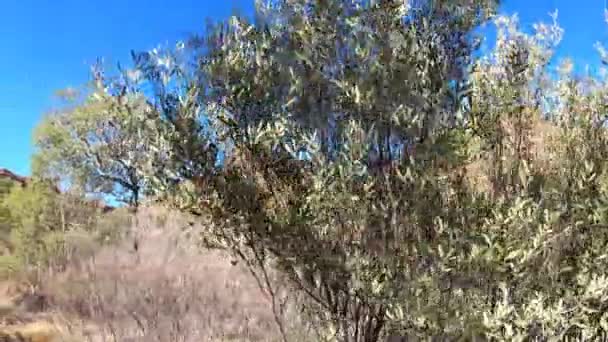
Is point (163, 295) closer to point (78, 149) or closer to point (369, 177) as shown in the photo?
point (369, 177)

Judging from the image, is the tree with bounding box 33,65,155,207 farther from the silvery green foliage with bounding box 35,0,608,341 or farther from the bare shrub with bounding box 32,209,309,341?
the silvery green foliage with bounding box 35,0,608,341

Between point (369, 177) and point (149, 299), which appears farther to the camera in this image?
point (149, 299)

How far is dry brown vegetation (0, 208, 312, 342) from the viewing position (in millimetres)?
10930

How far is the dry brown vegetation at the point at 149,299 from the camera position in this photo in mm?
10930

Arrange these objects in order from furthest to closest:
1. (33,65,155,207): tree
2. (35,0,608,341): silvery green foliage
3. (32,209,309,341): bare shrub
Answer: (33,65,155,207): tree → (32,209,309,341): bare shrub → (35,0,608,341): silvery green foliage

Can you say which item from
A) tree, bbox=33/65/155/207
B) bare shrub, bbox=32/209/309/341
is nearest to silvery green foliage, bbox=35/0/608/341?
bare shrub, bbox=32/209/309/341

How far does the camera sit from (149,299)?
12.4m

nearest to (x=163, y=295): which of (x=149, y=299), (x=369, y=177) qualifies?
(x=149, y=299)

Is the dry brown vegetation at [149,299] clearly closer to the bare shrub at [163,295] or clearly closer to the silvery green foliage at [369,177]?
the bare shrub at [163,295]

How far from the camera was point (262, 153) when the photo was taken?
563 centimetres

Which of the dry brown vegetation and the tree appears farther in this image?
A: the tree

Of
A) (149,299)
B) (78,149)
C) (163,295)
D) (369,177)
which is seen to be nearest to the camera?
(369,177)

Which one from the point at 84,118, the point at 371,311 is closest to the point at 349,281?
the point at 371,311

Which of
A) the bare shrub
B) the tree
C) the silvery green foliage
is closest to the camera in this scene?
the silvery green foliage
